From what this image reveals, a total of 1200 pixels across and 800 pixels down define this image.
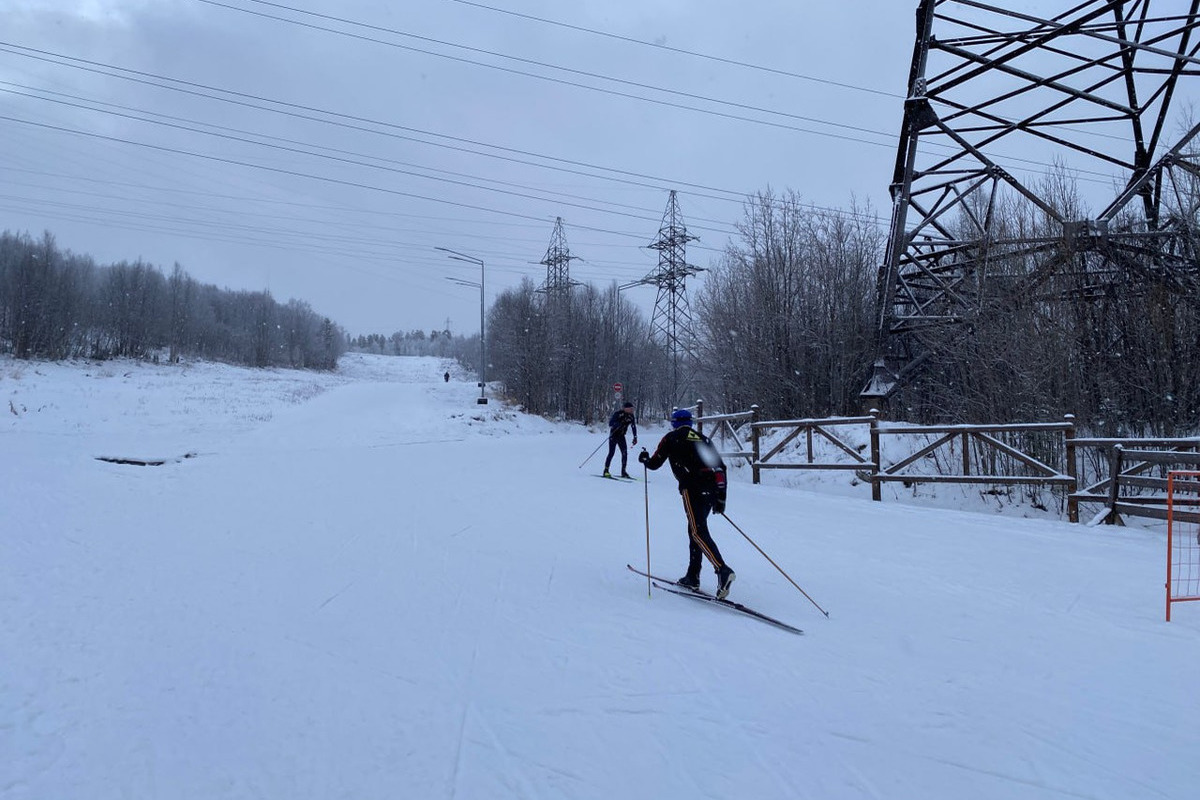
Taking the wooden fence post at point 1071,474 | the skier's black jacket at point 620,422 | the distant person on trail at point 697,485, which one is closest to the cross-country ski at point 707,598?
the distant person on trail at point 697,485

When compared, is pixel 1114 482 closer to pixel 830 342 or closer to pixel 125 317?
pixel 830 342

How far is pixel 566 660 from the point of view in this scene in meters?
4.26

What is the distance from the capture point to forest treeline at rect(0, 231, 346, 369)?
52.8 metres

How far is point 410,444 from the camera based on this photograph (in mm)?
22969

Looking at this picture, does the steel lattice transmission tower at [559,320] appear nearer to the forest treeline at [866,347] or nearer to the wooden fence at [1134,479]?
the forest treeline at [866,347]

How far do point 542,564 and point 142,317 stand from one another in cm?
7646

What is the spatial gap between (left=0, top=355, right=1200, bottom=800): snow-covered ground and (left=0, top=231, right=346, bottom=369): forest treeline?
57.3 metres

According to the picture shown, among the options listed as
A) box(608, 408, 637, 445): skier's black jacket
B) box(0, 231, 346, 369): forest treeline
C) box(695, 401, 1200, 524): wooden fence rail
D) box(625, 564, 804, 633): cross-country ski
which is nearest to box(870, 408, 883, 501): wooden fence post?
box(695, 401, 1200, 524): wooden fence rail

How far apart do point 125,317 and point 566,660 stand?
77.6m

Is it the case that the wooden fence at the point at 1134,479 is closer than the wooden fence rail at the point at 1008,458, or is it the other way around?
the wooden fence at the point at 1134,479

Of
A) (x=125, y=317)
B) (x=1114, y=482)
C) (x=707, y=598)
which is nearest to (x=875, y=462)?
(x=1114, y=482)

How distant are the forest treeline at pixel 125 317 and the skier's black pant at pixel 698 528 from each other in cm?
6291

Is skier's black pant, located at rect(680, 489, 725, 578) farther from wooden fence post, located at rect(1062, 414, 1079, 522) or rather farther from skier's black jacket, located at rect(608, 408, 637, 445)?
skier's black jacket, located at rect(608, 408, 637, 445)

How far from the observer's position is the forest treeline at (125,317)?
52781 mm
